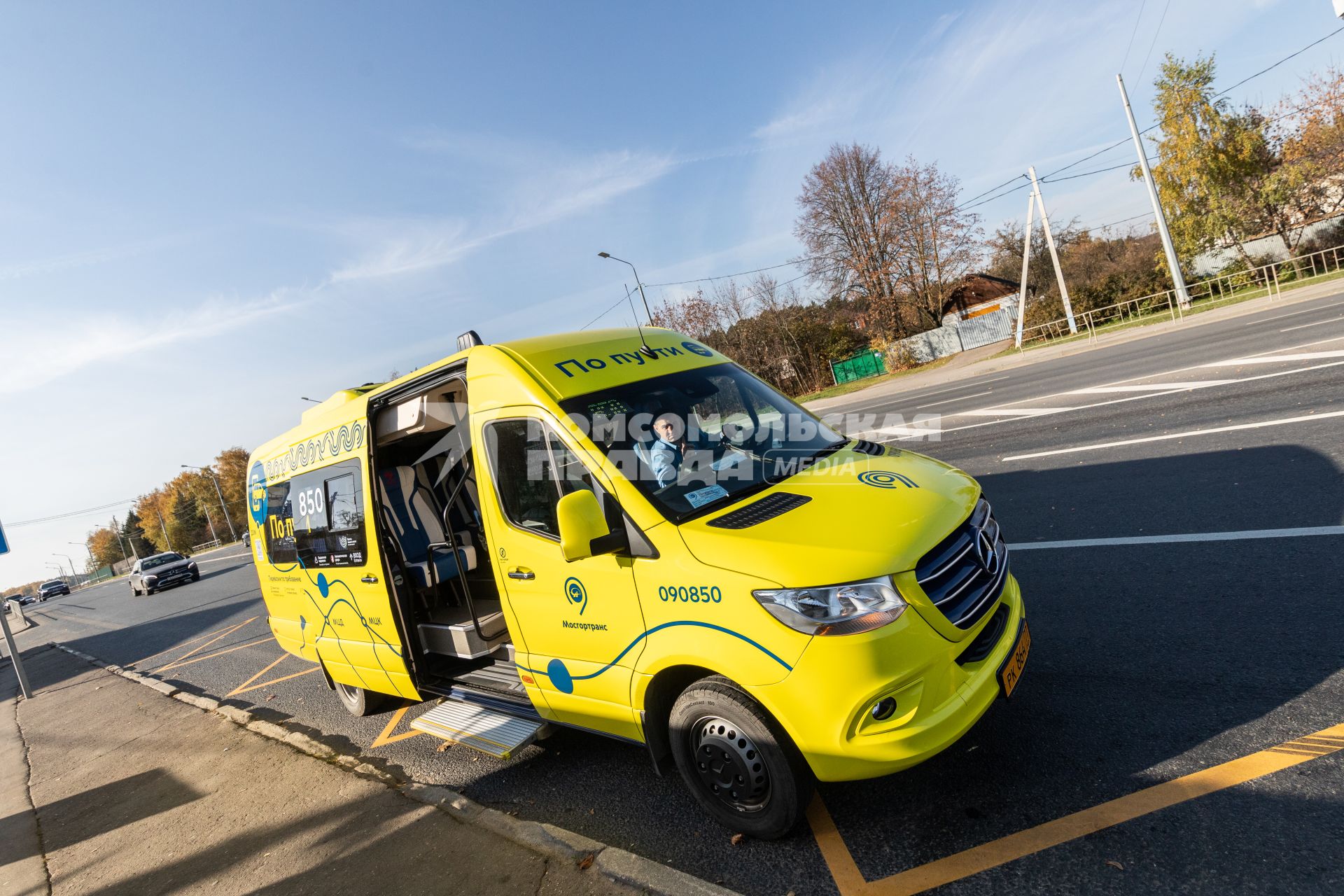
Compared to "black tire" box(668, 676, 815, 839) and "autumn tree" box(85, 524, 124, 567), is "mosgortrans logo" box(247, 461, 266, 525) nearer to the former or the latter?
"black tire" box(668, 676, 815, 839)

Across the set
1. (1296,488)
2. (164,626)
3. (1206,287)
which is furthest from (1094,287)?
(164,626)

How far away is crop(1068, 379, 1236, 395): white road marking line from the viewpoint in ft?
34.8

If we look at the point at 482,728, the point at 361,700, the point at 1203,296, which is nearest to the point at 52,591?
the point at 361,700

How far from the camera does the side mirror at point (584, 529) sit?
125 inches

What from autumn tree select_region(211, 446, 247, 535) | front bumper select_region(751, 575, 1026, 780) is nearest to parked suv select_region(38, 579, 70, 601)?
autumn tree select_region(211, 446, 247, 535)

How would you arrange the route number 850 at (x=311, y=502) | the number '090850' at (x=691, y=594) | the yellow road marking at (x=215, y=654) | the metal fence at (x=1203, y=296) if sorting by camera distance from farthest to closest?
the metal fence at (x=1203, y=296) < the yellow road marking at (x=215, y=654) < the route number 850 at (x=311, y=502) < the number '090850' at (x=691, y=594)

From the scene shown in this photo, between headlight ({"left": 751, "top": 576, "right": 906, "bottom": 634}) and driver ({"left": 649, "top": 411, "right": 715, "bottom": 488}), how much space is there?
0.92 metres

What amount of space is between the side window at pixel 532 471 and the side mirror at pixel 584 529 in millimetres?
347

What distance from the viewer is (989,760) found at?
3393mm

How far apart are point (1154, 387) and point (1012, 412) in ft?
7.73

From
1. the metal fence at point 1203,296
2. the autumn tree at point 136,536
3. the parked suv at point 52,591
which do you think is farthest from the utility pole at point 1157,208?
the autumn tree at point 136,536

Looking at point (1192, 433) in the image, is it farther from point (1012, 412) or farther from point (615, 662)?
point (615, 662)

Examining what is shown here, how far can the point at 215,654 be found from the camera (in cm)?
1130

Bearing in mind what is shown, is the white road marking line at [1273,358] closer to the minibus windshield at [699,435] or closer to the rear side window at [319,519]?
the minibus windshield at [699,435]
